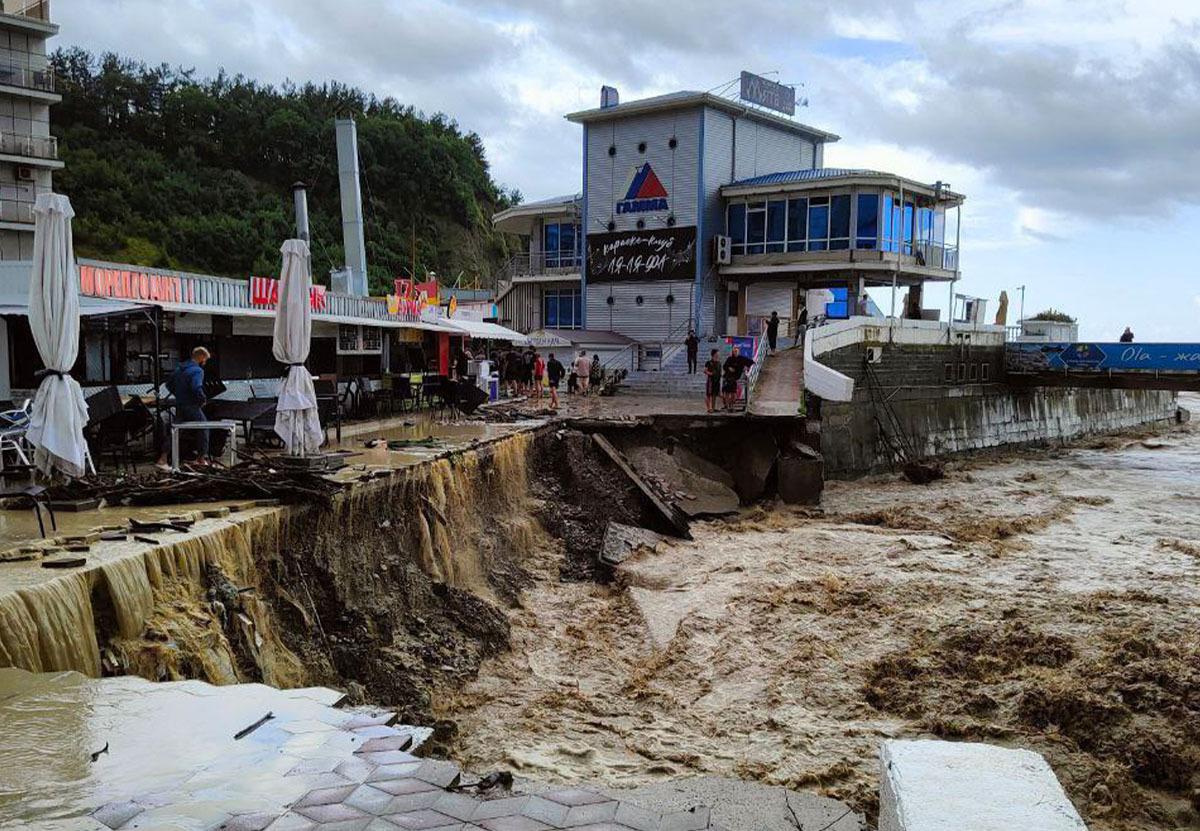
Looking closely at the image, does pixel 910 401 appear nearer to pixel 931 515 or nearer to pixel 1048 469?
pixel 1048 469

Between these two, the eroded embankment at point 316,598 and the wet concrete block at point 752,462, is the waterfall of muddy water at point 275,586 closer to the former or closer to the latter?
the eroded embankment at point 316,598

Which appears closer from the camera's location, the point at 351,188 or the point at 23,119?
the point at 351,188

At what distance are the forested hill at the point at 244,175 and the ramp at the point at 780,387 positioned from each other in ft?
116

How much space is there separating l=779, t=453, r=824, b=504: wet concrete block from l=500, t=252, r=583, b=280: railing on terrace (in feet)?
72.8

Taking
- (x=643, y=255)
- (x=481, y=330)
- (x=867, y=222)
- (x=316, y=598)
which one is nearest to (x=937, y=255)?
(x=867, y=222)

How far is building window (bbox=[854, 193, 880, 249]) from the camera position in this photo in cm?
3309

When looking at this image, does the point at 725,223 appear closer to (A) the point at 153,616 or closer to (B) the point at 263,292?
(B) the point at 263,292

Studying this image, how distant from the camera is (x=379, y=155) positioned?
66.7m

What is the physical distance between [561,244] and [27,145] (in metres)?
23.4

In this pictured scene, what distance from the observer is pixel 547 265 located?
4334cm

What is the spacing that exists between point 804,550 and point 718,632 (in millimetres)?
4967

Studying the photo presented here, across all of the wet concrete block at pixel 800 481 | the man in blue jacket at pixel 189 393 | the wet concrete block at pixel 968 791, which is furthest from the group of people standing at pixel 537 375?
the wet concrete block at pixel 968 791

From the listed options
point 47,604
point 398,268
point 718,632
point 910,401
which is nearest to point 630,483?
point 718,632

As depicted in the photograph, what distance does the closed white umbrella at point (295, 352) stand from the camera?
10750 mm
